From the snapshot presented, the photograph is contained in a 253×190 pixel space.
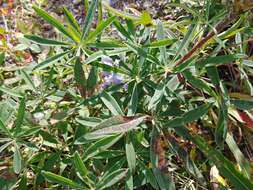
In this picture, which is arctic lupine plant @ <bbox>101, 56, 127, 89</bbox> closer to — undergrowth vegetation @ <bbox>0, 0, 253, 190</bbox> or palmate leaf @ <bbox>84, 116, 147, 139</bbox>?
undergrowth vegetation @ <bbox>0, 0, 253, 190</bbox>

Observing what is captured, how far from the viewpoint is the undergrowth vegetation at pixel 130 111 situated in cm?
116

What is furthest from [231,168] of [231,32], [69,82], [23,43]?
[23,43]

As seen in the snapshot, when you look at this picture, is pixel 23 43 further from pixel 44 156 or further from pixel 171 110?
pixel 171 110

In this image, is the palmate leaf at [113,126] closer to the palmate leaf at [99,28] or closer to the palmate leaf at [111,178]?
the palmate leaf at [111,178]

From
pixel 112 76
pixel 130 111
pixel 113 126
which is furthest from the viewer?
pixel 112 76

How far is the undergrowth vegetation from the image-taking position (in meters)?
1.16

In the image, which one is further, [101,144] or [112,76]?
[112,76]

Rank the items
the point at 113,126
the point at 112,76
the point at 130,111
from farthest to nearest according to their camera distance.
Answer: the point at 112,76 → the point at 130,111 → the point at 113,126

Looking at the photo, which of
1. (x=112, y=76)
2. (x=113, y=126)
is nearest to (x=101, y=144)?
(x=113, y=126)

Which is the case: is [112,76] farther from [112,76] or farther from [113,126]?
[113,126]

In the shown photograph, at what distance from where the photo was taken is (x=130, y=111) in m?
1.22

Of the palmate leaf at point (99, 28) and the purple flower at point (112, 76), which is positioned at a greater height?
the palmate leaf at point (99, 28)

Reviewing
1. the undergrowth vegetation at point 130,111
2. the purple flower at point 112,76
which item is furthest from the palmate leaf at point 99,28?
the purple flower at point 112,76

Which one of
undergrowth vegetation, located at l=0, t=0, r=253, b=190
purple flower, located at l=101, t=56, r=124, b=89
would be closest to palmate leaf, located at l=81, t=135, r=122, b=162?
undergrowth vegetation, located at l=0, t=0, r=253, b=190
